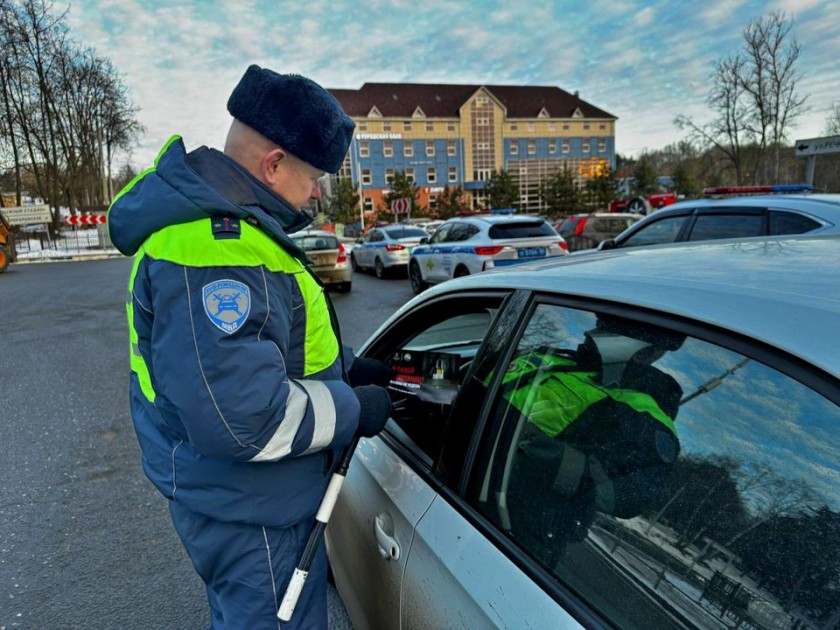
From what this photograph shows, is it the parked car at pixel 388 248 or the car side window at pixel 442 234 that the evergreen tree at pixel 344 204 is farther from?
the car side window at pixel 442 234

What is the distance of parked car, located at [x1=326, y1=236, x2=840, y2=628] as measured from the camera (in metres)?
0.78

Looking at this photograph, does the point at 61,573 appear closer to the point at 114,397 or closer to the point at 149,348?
the point at 149,348

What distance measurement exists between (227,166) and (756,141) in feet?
135

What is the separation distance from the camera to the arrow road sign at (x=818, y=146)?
808cm

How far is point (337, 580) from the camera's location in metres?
2.04

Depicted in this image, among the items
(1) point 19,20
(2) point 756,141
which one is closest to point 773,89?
(2) point 756,141

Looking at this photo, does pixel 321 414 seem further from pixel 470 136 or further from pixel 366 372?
pixel 470 136

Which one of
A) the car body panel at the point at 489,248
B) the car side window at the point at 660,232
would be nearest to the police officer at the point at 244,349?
the car side window at the point at 660,232

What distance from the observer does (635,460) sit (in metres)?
1.03

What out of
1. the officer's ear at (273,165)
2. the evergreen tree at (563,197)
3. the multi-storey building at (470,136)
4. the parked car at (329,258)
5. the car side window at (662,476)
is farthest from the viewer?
the multi-storey building at (470,136)

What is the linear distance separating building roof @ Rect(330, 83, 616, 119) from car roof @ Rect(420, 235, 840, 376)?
67.4 m

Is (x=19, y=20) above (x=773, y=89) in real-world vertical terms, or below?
above

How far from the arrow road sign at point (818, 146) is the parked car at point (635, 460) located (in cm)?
858

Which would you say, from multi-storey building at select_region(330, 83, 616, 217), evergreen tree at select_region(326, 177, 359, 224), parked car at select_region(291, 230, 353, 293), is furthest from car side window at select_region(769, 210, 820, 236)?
multi-storey building at select_region(330, 83, 616, 217)
